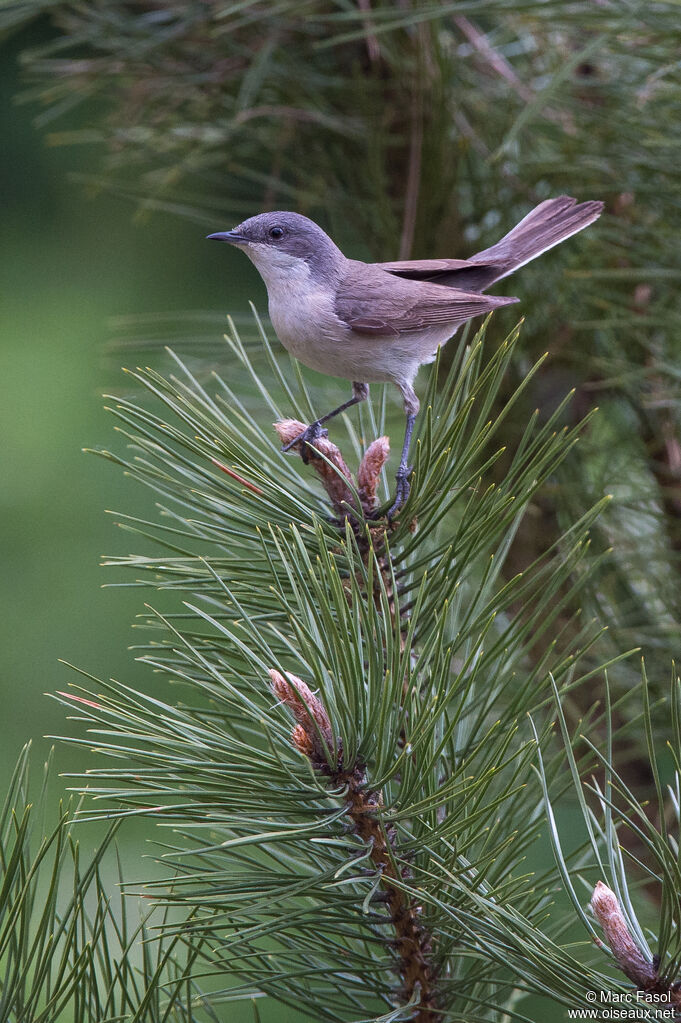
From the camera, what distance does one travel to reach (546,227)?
115 centimetres

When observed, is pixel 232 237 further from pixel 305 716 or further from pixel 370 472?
pixel 305 716

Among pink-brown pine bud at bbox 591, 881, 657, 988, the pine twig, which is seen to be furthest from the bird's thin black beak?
pink-brown pine bud at bbox 591, 881, 657, 988

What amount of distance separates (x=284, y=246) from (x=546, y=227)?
1.22 ft

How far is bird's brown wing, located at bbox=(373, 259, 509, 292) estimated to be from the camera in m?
1.15

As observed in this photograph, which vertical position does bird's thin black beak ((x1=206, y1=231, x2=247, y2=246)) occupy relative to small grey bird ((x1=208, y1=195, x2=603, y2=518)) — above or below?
above

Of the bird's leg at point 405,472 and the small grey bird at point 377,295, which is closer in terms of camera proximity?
the bird's leg at point 405,472

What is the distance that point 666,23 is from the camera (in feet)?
3.46

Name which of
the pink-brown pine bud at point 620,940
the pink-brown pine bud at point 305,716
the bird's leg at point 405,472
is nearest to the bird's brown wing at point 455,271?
the bird's leg at point 405,472

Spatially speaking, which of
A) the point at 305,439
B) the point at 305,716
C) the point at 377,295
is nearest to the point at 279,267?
the point at 377,295

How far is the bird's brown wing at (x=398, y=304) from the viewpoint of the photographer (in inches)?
47.2

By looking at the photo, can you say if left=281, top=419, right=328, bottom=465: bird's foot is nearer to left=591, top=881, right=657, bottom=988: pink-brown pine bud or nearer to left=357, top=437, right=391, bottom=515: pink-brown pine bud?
left=357, top=437, right=391, bottom=515: pink-brown pine bud

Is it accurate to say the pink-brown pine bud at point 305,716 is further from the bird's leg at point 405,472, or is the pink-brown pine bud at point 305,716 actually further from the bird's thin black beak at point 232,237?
the bird's thin black beak at point 232,237

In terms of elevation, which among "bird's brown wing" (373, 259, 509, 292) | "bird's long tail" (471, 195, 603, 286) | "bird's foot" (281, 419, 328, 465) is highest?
"bird's long tail" (471, 195, 603, 286)

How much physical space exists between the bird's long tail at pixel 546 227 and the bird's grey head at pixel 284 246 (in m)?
0.25
